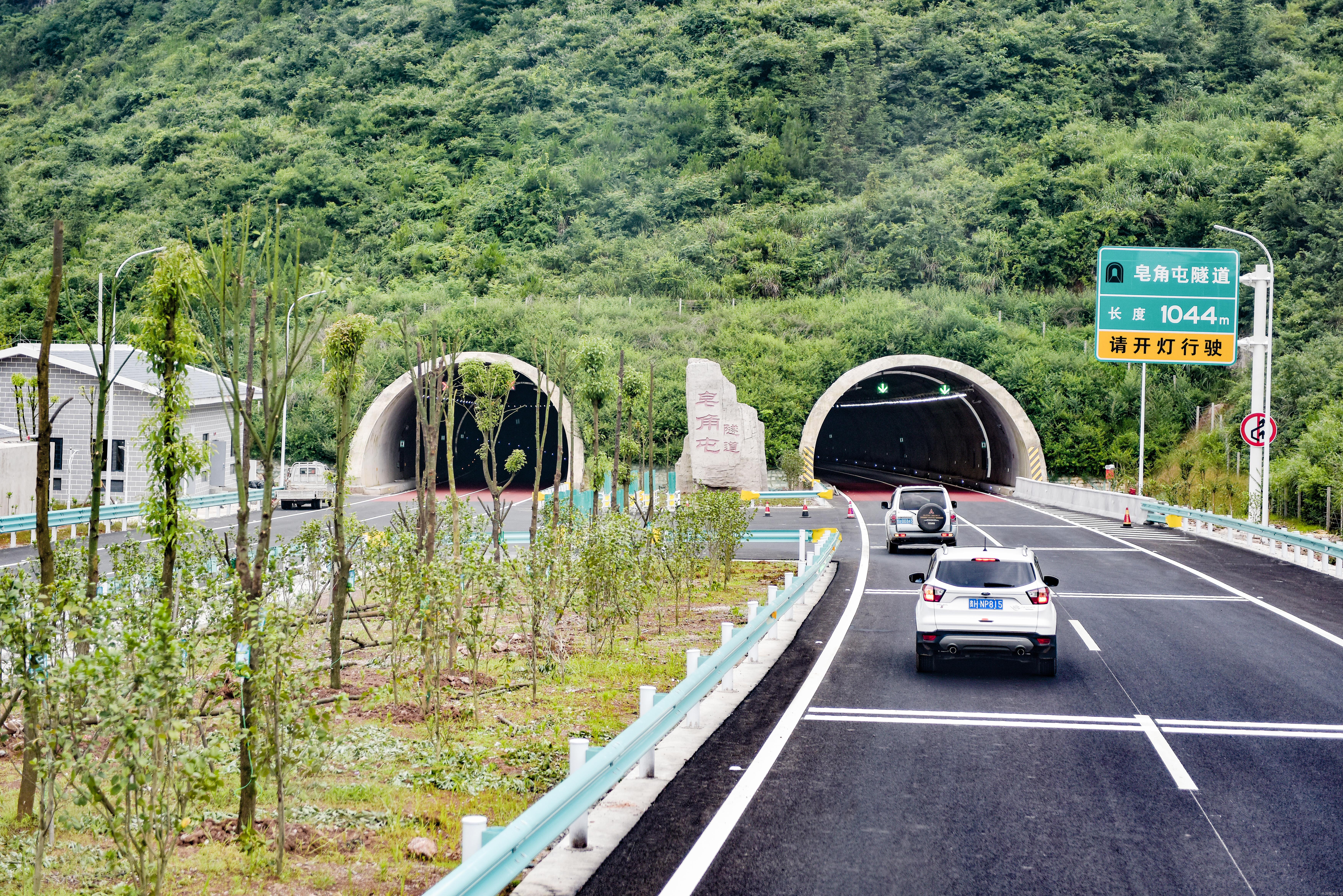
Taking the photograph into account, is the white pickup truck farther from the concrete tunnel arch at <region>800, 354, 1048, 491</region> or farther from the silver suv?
the silver suv

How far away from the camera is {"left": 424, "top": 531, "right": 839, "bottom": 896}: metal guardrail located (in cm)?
483

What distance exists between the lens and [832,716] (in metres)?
9.99

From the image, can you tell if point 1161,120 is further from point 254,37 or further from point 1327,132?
point 254,37

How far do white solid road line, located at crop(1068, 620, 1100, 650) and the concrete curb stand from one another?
14.2 ft

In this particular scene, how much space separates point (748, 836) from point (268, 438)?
13.0 feet

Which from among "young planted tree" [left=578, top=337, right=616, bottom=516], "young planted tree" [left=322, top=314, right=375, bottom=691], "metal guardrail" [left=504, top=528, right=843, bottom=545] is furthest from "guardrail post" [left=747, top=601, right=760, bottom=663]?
"metal guardrail" [left=504, top=528, right=843, bottom=545]

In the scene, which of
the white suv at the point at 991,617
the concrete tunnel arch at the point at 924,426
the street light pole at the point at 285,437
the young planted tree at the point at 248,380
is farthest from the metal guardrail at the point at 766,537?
the young planted tree at the point at 248,380

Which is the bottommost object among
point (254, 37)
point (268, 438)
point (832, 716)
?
point (832, 716)

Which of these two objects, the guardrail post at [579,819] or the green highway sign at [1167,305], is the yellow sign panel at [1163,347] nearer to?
the green highway sign at [1167,305]

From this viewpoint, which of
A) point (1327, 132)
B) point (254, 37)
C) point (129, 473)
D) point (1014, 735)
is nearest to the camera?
point (1014, 735)

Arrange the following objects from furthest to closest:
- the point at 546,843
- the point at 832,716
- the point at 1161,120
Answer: the point at 1161,120 < the point at 832,716 < the point at 546,843

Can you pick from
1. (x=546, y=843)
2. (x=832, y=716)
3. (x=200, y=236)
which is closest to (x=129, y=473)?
(x=200, y=236)

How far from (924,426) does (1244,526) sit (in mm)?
40518

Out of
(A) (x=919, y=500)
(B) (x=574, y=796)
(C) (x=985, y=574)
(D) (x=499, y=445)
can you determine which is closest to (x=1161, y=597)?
(A) (x=919, y=500)
